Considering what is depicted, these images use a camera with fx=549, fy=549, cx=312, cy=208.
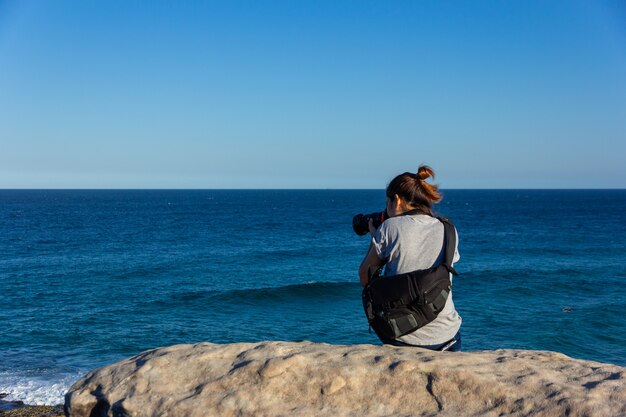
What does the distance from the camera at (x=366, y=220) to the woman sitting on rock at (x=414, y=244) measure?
0.06m

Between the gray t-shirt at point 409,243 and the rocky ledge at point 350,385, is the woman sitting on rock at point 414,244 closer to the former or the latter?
the gray t-shirt at point 409,243

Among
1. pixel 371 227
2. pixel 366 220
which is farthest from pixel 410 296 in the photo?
pixel 366 220

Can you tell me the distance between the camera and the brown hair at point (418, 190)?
3.68m

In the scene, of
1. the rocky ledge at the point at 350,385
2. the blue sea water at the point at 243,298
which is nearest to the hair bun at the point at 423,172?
the rocky ledge at the point at 350,385

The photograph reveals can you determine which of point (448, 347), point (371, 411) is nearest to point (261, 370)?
point (371, 411)

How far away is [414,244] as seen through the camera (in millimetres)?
3543

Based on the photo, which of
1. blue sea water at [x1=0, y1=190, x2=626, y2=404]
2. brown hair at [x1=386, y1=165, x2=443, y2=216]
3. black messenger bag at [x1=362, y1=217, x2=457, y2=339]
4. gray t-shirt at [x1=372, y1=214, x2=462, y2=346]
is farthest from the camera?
blue sea water at [x1=0, y1=190, x2=626, y2=404]

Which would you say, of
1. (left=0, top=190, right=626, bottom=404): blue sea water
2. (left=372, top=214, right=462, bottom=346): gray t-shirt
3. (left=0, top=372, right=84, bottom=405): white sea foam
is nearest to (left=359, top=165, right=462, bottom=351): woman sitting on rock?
(left=372, top=214, right=462, bottom=346): gray t-shirt

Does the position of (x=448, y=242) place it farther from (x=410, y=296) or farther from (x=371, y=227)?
(x=371, y=227)

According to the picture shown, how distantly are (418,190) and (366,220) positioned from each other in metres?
0.51

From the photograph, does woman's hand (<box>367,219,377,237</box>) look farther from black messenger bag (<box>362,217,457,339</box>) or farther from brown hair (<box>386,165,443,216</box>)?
black messenger bag (<box>362,217,457,339</box>)

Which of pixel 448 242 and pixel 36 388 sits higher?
pixel 448 242

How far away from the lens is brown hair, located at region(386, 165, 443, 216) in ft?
12.1

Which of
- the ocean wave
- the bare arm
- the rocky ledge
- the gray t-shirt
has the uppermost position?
the gray t-shirt
